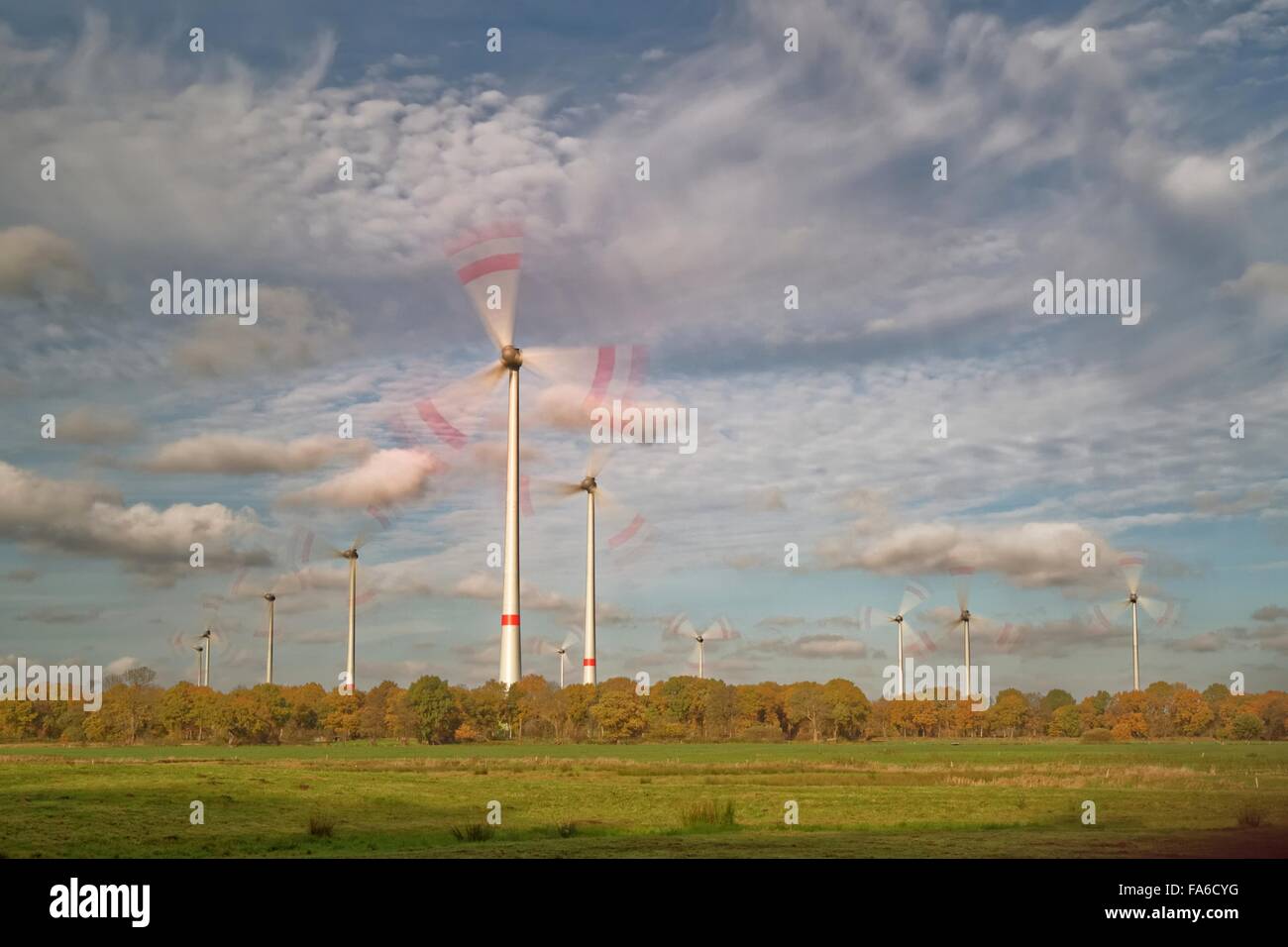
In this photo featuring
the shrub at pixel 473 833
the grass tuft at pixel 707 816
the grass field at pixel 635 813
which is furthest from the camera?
the grass tuft at pixel 707 816

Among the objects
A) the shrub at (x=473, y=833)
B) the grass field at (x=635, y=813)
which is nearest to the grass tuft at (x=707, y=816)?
the grass field at (x=635, y=813)

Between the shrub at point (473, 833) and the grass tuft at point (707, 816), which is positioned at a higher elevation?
the shrub at point (473, 833)

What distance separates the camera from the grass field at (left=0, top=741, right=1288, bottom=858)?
33812mm

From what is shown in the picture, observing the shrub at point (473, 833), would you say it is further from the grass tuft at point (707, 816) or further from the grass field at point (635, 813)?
the grass tuft at point (707, 816)

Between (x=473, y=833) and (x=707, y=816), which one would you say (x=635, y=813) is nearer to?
(x=707, y=816)

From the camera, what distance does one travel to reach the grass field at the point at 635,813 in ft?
111

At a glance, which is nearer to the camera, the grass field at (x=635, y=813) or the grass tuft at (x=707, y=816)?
the grass field at (x=635, y=813)

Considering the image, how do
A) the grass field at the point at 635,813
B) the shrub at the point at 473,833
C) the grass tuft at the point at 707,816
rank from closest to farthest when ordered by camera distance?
the grass field at the point at 635,813, the shrub at the point at 473,833, the grass tuft at the point at 707,816

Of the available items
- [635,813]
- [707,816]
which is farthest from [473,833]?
[635,813]

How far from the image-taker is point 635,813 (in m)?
48.7
